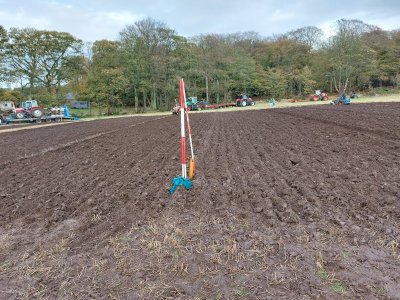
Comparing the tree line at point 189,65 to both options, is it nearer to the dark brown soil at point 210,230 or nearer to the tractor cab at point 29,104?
the tractor cab at point 29,104

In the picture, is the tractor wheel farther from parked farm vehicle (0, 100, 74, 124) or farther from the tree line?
the tree line

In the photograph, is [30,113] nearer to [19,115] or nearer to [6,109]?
[19,115]

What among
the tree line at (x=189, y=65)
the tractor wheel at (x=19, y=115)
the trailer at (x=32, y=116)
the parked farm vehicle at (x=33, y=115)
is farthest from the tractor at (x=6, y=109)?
the tree line at (x=189, y=65)

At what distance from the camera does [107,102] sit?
148 ft

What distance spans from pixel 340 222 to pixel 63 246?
3.45m

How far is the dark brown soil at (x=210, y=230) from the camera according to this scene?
A: 2996 millimetres

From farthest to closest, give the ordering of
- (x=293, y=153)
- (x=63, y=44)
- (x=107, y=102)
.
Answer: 1. (x=63, y=44)
2. (x=107, y=102)
3. (x=293, y=153)

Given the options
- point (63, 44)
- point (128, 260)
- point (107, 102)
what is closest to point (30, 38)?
point (63, 44)

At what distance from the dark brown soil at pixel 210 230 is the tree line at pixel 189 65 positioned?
3958 cm

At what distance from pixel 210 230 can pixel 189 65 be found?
160 ft

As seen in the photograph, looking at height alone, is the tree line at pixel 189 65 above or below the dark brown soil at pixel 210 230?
above

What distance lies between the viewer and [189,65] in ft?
167

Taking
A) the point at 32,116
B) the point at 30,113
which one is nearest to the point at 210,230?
the point at 32,116

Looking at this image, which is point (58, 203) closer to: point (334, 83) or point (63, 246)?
point (63, 246)
